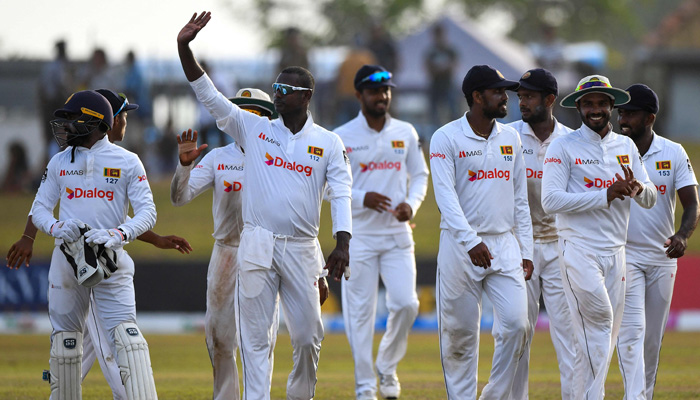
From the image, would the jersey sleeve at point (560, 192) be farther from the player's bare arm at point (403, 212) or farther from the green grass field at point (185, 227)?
the green grass field at point (185, 227)

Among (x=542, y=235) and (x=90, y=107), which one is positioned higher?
(x=90, y=107)

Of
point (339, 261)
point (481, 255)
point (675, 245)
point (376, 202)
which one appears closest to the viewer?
point (339, 261)

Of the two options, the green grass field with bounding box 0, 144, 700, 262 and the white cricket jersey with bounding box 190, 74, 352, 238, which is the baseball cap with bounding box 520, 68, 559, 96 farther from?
the green grass field with bounding box 0, 144, 700, 262

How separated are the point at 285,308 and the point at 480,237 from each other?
1.51 meters

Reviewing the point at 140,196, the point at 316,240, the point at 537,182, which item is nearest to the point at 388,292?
the point at 537,182

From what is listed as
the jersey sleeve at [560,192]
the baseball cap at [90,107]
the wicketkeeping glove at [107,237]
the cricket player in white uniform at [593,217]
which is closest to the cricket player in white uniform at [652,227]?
the cricket player in white uniform at [593,217]

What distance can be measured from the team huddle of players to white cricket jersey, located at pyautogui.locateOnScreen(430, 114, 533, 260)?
0.01 meters

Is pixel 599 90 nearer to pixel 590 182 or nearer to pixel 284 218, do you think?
pixel 590 182

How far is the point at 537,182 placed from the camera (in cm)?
879

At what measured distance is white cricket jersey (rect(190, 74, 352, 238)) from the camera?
24.9 ft

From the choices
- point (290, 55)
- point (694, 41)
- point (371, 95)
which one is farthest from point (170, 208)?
point (694, 41)

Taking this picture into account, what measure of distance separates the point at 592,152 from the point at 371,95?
2909 mm

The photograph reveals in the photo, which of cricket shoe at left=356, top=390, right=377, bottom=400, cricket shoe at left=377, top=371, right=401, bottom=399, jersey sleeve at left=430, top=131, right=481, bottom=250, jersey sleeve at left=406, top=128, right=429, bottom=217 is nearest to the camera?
jersey sleeve at left=430, top=131, right=481, bottom=250

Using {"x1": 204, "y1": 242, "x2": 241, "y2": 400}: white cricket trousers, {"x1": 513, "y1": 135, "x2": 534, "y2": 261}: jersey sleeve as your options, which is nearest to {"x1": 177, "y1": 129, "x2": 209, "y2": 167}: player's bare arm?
{"x1": 204, "y1": 242, "x2": 241, "y2": 400}: white cricket trousers
